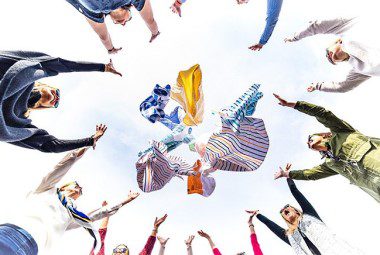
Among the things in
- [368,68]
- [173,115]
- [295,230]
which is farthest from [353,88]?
[173,115]

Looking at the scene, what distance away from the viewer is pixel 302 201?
5836 millimetres

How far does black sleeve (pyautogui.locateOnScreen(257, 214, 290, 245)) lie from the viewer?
6051mm

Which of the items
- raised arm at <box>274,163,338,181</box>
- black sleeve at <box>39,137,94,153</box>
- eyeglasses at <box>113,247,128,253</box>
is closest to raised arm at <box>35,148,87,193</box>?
black sleeve at <box>39,137,94,153</box>

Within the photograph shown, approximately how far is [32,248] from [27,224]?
1.11 feet

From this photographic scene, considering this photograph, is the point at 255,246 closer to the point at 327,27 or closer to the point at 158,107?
the point at 158,107

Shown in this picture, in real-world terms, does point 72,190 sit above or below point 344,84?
below

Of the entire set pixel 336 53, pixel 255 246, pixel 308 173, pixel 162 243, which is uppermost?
pixel 336 53

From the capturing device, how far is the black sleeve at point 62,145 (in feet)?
16.2

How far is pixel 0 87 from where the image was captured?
4094mm

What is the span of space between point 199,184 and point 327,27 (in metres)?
3.71

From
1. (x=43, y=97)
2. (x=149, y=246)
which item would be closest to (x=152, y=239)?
(x=149, y=246)

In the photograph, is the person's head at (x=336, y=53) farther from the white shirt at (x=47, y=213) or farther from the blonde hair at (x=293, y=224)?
the white shirt at (x=47, y=213)

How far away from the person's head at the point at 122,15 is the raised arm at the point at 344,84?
3191 mm

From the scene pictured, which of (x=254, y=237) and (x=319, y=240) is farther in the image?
(x=254, y=237)
